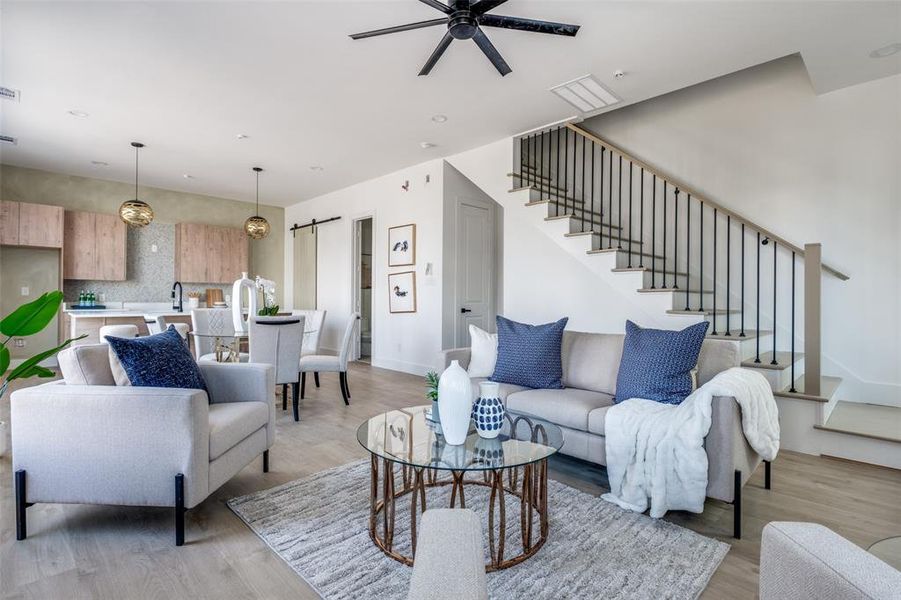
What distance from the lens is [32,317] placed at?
7.18ft

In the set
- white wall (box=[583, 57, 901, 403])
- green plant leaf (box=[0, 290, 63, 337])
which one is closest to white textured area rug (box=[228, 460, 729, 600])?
green plant leaf (box=[0, 290, 63, 337])

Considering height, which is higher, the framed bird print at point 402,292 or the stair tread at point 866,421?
the framed bird print at point 402,292

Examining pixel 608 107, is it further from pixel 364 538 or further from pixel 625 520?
pixel 364 538

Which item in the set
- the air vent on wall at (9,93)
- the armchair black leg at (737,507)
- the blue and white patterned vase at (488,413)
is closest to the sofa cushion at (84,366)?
the blue and white patterned vase at (488,413)

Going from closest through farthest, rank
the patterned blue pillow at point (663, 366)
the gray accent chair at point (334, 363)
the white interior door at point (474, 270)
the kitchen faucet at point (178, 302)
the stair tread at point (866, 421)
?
1. the patterned blue pillow at point (663, 366)
2. the stair tread at point (866, 421)
3. the gray accent chair at point (334, 363)
4. the white interior door at point (474, 270)
5. the kitchen faucet at point (178, 302)

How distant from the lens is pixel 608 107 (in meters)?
4.26

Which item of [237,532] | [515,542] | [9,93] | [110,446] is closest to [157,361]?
[110,446]

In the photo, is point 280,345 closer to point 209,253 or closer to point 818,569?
point 818,569

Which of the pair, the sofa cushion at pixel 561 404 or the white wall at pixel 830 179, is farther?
the white wall at pixel 830 179

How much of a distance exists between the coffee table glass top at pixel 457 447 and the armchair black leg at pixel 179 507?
77 centimetres

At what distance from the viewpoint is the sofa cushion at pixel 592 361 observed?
120 inches

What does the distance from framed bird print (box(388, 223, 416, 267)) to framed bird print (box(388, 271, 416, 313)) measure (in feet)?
0.54

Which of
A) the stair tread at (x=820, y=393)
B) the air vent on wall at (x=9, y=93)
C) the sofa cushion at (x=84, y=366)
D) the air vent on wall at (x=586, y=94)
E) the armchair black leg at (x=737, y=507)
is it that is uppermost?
the air vent on wall at (x=586, y=94)

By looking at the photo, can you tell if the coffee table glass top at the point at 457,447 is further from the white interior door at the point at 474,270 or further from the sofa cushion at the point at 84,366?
the white interior door at the point at 474,270
